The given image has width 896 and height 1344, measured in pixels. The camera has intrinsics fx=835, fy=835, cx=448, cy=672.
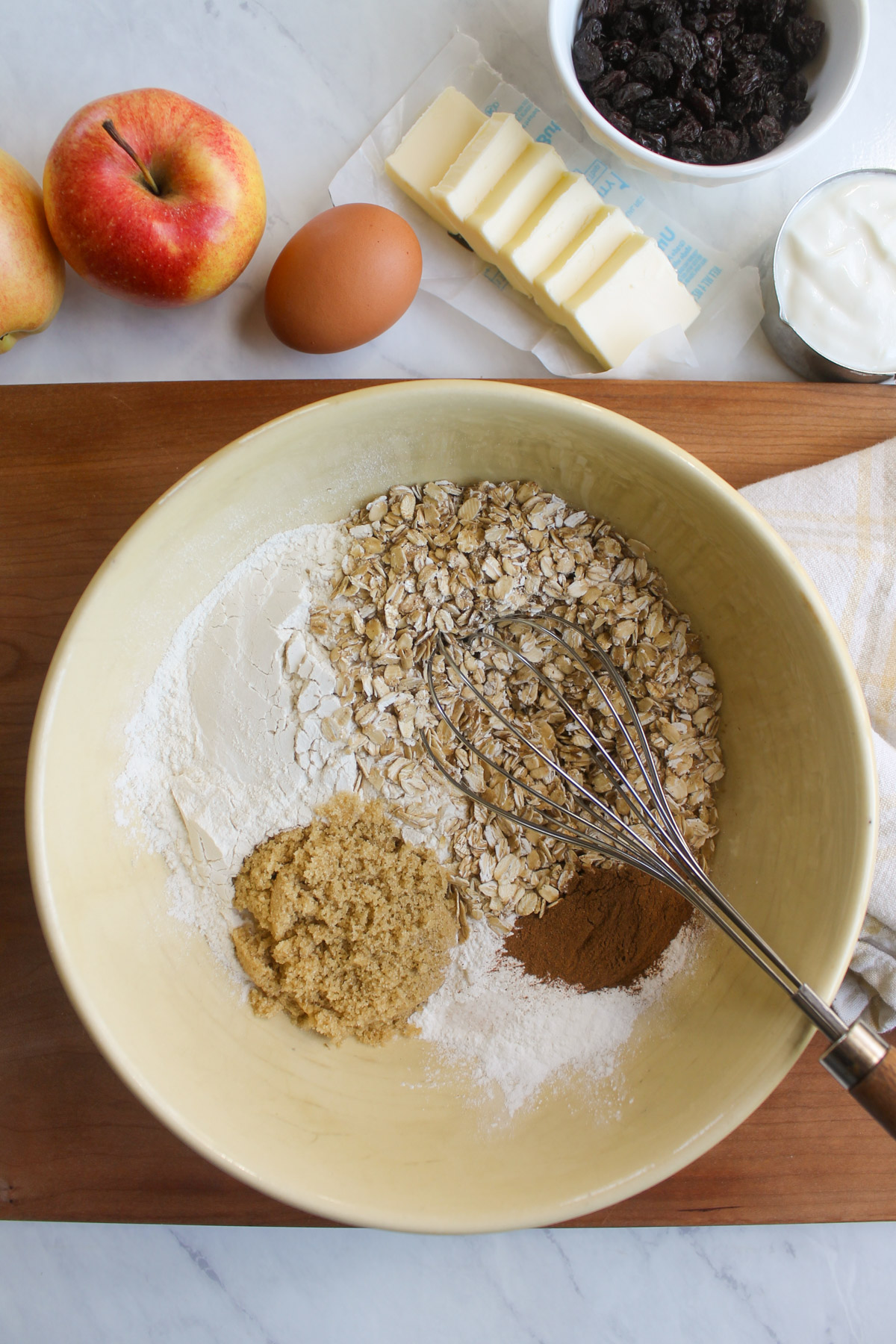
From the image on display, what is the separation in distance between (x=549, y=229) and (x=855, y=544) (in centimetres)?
37

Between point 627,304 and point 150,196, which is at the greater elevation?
point 627,304

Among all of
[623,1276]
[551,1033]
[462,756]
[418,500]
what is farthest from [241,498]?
[623,1276]

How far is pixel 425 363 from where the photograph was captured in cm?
76

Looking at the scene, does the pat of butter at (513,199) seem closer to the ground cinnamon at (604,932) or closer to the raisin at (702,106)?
the raisin at (702,106)

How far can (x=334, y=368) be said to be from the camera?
0.75 m

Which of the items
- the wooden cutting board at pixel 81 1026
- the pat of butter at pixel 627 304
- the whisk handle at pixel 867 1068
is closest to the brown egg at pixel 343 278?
the wooden cutting board at pixel 81 1026

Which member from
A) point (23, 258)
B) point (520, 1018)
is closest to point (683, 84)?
point (23, 258)

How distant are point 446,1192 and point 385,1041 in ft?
0.38

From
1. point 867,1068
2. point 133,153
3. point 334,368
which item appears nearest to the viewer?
point 867,1068

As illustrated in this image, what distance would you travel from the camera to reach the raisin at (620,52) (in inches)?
27.1

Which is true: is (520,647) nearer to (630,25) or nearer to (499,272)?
(499,272)

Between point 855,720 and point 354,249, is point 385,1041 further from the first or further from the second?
point 354,249

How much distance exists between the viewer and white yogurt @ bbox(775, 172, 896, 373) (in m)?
0.71

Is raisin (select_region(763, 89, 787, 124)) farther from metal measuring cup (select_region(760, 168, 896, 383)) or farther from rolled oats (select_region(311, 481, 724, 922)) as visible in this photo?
rolled oats (select_region(311, 481, 724, 922))
